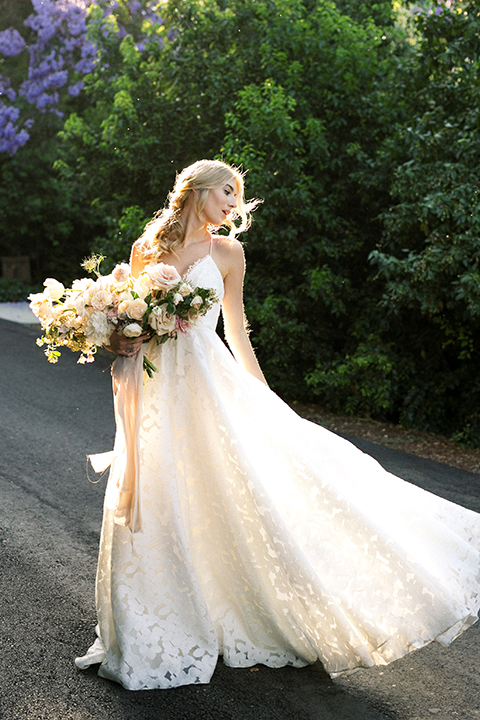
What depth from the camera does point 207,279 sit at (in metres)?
3.38

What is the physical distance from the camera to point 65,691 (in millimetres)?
3090

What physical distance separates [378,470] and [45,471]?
3.48 metres

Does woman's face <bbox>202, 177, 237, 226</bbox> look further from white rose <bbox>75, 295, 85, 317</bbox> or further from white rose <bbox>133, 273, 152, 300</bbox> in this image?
white rose <bbox>75, 295, 85, 317</bbox>

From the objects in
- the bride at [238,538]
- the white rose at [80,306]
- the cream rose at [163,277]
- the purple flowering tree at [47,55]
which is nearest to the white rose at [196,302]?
the cream rose at [163,277]

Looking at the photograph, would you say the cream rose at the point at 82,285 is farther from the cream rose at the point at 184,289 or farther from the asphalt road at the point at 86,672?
the asphalt road at the point at 86,672

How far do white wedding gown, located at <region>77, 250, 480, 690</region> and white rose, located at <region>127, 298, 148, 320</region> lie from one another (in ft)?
0.94

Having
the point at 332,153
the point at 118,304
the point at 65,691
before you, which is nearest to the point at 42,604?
the point at 65,691

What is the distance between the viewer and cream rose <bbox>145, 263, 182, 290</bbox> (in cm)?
310

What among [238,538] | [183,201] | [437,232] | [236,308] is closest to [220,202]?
[183,201]

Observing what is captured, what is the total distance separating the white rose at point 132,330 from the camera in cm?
305

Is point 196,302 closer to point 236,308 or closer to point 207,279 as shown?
point 207,279

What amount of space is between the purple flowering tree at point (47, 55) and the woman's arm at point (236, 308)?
15780 mm

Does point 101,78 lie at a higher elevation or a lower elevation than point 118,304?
higher

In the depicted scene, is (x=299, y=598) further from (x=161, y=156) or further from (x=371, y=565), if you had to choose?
(x=161, y=156)
